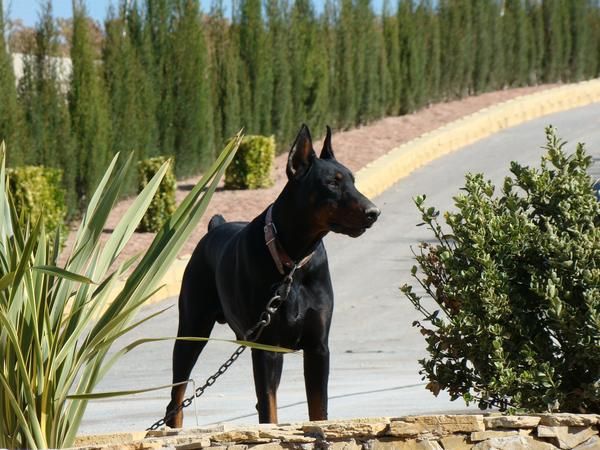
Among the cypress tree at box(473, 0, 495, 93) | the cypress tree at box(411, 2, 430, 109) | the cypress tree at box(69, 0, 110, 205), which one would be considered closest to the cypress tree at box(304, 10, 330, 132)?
the cypress tree at box(411, 2, 430, 109)

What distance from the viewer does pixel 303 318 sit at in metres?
5.72

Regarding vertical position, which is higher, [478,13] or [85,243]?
[478,13]

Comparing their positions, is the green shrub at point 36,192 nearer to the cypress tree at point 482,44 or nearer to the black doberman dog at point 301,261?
the black doberman dog at point 301,261

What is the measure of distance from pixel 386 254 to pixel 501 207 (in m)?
11.1

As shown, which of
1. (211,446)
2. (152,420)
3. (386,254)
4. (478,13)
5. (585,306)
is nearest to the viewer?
(211,446)

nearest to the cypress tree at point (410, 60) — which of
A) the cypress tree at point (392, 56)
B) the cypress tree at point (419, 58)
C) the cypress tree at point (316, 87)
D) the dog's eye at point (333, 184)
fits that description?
the cypress tree at point (419, 58)

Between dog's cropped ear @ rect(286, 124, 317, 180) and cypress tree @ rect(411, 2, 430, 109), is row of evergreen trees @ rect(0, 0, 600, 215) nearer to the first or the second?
cypress tree @ rect(411, 2, 430, 109)

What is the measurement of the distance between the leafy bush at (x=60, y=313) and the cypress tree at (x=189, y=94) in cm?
1614

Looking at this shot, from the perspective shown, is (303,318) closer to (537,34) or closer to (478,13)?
(478,13)

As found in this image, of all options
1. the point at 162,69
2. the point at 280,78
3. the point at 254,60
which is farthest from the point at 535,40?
the point at 162,69

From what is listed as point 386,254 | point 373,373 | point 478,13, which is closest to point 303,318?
point 373,373

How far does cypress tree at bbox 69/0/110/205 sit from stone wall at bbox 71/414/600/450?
45.4 ft

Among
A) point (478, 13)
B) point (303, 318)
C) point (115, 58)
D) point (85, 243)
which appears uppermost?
point (478, 13)

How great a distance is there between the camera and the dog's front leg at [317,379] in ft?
19.0
